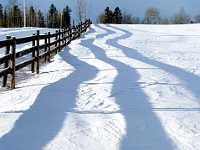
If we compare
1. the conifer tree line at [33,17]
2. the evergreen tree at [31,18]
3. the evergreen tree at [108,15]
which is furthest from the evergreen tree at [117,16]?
the evergreen tree at [31,18]

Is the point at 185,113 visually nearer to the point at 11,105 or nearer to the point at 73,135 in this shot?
the point at 73,135

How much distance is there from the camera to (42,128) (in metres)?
6.01

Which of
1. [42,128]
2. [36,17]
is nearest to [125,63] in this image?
[42,128]

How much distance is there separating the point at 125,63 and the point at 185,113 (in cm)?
671

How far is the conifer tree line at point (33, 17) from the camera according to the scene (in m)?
113

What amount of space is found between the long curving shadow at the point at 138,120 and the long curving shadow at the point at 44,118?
81cm

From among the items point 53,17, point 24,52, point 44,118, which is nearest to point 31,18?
point 53,17

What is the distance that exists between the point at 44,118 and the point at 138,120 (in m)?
1.27

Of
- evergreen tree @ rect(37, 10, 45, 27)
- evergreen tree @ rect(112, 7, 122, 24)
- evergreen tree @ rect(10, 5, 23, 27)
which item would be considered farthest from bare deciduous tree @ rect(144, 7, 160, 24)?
evergreen tree @ rect(10, 5, 23, 27)

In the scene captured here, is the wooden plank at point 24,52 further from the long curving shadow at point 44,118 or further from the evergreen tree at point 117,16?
the evergreen tree at point 117,16

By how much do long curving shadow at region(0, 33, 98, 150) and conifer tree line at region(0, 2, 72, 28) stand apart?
87.0 meters

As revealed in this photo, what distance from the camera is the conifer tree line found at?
4464 inches

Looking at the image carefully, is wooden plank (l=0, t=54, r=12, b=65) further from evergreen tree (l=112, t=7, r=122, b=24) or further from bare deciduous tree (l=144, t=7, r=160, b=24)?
bare deciduous tree (l=144, t=7, r=160, b=24)

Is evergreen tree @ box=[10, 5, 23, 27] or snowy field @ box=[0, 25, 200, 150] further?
evergreen tree @ box=[10, 5, 23, 27]
